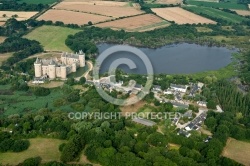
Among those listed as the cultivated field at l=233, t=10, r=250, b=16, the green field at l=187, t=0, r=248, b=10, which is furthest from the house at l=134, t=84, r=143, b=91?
the green field at l=187, t=0, r=248, b=10

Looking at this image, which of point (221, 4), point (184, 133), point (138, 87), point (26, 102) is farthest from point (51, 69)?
point (221, 4)

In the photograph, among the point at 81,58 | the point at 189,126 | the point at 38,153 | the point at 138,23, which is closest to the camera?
the point at 38,153

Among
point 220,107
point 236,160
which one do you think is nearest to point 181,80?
point 220,107

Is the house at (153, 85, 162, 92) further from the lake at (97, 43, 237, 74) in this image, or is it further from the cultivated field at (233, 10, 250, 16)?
the cultivated field at (233, 10, 250, 16)

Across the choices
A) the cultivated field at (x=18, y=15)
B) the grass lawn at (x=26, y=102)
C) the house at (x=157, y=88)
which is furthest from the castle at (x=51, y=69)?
the cultivated field at (x=18, y=15)

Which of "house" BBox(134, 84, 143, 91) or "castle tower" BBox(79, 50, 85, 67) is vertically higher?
"castle tower" BBox(79, 50, 85, 67)

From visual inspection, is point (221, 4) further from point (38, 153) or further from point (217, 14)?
point (38, 153)
